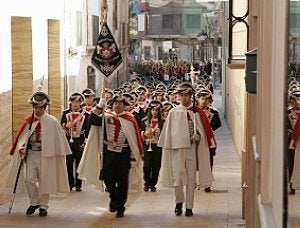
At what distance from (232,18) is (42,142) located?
3433 millimetres

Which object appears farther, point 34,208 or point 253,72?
point 34,208

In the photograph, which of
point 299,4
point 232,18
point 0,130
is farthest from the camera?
point 0,130

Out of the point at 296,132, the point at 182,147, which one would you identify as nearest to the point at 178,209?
the point at 182,147

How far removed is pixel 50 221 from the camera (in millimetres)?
12836

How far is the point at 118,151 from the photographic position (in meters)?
13.3

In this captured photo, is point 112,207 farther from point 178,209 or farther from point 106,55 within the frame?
point 106,55

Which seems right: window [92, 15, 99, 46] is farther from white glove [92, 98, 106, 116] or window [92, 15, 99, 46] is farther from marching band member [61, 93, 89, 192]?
white glove [92, 98, 106, 116]

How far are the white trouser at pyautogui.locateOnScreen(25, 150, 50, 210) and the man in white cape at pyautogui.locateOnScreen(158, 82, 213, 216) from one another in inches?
73.8

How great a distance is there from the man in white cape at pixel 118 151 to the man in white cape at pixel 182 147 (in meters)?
0.48

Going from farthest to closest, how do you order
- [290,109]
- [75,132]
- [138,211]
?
[75,132]
[138,211]
[290,109]

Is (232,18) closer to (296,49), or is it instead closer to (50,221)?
(50,221)

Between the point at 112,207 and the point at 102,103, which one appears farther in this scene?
the point at 102,103

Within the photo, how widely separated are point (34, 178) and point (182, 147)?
2315 mm

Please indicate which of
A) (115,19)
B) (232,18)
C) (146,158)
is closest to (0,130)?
(146,158)
